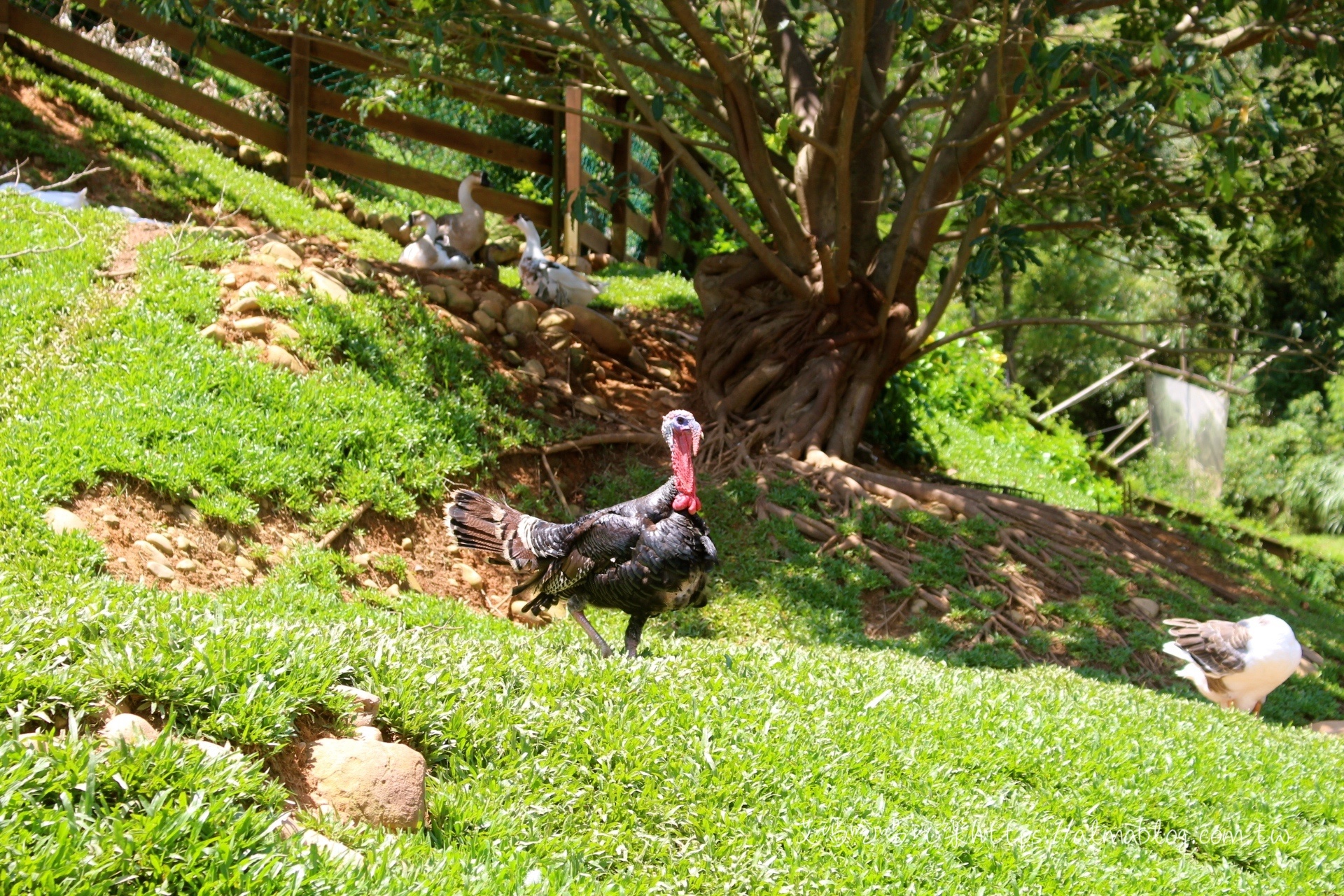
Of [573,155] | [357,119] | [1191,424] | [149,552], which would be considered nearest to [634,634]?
[149,552]

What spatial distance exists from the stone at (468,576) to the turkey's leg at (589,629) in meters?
1.81

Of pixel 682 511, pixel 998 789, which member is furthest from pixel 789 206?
pixel 998 789

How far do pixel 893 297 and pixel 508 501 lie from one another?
4.05m

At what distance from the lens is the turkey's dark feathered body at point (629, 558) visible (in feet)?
16.8

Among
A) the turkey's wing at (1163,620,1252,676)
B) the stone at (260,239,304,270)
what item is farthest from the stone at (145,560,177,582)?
the turkey's wing at (1163,620,1252,676)

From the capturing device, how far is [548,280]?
429 inches

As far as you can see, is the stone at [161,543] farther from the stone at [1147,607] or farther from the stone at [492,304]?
the stone at [1147,607]

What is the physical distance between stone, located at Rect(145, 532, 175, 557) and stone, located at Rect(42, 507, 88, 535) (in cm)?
32

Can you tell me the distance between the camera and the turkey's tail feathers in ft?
20.0

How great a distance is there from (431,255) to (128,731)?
8.06 metres

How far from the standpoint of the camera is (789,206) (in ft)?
31.5

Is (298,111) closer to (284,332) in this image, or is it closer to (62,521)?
(284,332)

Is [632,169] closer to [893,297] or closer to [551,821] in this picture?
[893,297]

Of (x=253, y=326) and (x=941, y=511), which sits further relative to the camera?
(x=941, y=511)
